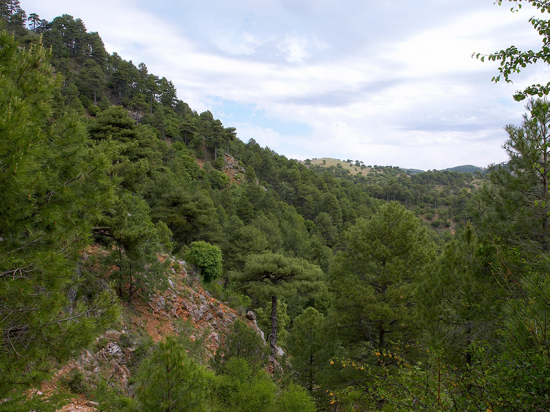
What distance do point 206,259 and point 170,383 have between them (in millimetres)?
14481

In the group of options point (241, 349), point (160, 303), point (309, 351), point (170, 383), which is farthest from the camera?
point (160, 303)

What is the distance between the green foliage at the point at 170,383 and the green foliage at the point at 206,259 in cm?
1411

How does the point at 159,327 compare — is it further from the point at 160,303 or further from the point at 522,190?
the point at 522,190

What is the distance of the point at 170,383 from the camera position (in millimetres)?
4707

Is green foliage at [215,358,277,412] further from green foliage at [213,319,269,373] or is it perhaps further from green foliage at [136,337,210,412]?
green foliage at [136,337,210,412]

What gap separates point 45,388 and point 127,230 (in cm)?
433

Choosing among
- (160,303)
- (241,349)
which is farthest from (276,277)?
(160,303)

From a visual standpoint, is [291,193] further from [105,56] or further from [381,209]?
Answer: [381,209]

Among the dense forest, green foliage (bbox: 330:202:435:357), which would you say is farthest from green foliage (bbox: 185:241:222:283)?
green foliage (bbox: 330:202:435:357)

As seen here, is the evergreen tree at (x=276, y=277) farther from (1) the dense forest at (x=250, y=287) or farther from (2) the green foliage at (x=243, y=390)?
(2) the green foliage at (x=243, y=390)

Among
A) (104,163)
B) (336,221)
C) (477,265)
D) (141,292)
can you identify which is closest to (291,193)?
(336,221)

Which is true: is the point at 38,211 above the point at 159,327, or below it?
above

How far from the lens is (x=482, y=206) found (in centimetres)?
964

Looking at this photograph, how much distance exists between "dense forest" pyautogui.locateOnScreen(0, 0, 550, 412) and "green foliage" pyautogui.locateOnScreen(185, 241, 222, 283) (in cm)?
11
